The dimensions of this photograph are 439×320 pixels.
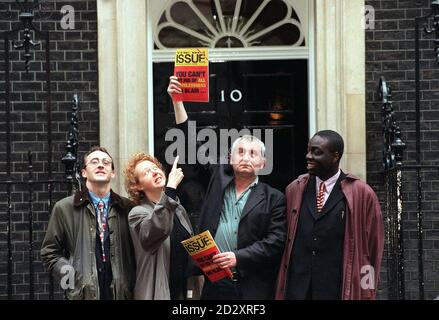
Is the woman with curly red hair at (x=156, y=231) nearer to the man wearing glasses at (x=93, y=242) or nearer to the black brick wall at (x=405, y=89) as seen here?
the man wearing glasses at (x=93, y=242)

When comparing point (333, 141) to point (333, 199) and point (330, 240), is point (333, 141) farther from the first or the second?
point (330, 240)

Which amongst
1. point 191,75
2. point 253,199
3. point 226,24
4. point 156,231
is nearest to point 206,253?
point 156,231

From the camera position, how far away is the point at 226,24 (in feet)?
33.3

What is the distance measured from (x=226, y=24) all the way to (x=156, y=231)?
3.92 meters

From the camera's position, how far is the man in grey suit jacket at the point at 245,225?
691 centimetres

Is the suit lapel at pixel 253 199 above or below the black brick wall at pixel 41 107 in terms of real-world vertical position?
below

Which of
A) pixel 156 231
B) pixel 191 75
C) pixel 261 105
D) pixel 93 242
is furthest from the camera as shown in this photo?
pixel 261 105

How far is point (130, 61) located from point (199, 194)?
139 centimetres

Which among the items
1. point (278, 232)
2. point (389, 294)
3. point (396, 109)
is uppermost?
point (396, 109)

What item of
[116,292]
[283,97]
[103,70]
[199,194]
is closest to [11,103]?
[103,70]

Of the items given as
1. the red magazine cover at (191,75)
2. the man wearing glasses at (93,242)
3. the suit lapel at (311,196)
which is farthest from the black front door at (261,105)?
the man wearing glasses at (93,242)

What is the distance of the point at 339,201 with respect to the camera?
23.1ft

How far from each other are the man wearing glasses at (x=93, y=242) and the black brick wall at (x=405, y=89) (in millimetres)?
3344
